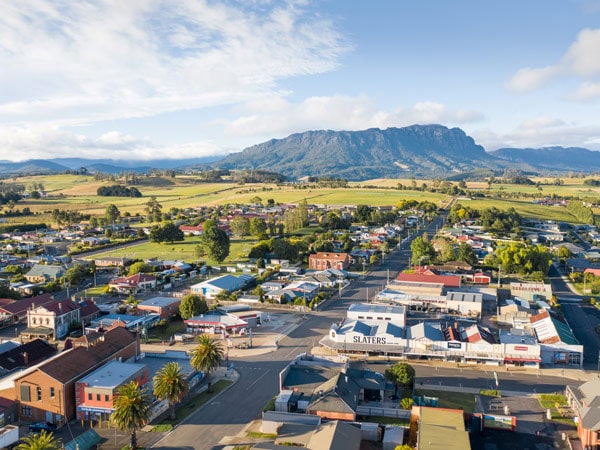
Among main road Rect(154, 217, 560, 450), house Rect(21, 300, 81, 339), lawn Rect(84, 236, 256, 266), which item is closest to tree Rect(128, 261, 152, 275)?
lawn Rect(84, 236, 256, 266)

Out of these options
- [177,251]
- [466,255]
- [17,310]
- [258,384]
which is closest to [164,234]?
[177,251]

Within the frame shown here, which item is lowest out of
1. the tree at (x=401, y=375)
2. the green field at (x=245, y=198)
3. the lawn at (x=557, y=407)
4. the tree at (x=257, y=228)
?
the lawn at (x=557, y=407)

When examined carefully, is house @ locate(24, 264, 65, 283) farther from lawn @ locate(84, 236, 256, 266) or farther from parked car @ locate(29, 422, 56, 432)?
parked car @ locate(29, 422, 56, 432)

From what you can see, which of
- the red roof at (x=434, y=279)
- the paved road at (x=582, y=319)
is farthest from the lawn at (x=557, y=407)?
the red roof at (x=434, y=279)

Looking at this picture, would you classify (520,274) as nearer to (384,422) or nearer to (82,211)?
(384,422)

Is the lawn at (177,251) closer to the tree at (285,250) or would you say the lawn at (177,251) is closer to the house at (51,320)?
the tree at (285,250)

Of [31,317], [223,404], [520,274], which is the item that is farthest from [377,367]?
[520,274]
